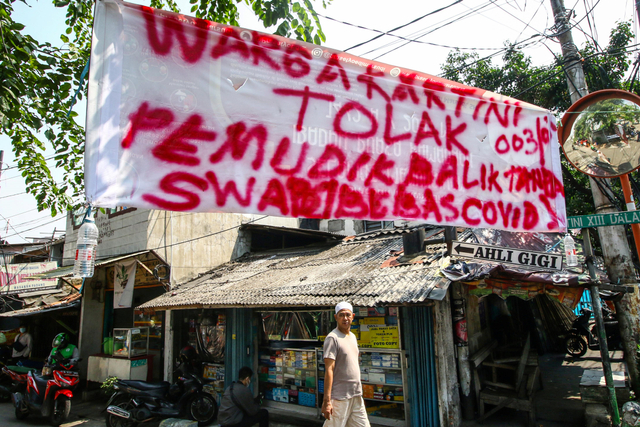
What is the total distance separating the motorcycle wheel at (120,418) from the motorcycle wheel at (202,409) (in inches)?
40.7

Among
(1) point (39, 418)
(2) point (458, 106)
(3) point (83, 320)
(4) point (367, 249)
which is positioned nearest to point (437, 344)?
(4) point (367, 249)

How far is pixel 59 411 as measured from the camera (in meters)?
8.31

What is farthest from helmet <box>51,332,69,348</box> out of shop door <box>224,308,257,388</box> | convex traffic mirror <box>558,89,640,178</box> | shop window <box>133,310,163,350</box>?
convex traffic mirror <box>558,89,640,178</box>

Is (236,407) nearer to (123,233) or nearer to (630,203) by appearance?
(630,203)

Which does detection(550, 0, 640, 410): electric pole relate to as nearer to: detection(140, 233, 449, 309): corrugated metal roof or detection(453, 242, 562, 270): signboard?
detection(453, 242, 562, 270): signboard

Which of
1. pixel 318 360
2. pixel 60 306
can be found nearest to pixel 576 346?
pixel 318 360

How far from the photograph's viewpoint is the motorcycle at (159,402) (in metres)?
7.50

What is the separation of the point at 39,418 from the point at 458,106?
35.4ft

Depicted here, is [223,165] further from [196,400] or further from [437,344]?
[196,400]

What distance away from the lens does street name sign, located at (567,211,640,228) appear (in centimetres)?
424

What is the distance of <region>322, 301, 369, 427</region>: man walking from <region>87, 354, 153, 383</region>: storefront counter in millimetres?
8088

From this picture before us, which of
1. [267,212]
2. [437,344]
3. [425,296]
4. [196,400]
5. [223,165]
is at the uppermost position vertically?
→ [223,165]

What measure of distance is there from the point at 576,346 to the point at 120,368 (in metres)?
12.3

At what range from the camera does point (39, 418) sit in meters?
9.04
